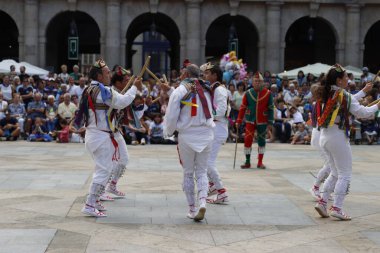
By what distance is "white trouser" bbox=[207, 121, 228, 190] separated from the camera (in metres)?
10.5

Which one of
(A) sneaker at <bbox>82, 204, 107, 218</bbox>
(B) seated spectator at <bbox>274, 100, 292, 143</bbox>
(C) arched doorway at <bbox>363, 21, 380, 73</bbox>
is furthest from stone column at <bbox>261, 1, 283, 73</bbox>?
(A) sneaker at <bbox>82, 204, 107, 218</bbox>

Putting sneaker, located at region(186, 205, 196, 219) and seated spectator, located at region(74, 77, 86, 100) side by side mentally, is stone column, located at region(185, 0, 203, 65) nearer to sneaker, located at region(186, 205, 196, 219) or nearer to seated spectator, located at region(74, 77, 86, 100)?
seated spectator, located at region(74, 77, 86, 100)

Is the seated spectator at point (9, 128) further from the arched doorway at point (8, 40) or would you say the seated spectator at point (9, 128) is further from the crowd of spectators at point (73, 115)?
the arched doorway at point (8, 40)

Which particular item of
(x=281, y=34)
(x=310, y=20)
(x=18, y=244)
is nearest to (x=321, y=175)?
(x=18, y=244)

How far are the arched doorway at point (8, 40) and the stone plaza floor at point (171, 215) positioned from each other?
97.2ft

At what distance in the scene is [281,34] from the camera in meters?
37.4

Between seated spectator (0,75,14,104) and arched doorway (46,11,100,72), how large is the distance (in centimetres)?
1312

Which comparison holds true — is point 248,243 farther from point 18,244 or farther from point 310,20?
point 310,20

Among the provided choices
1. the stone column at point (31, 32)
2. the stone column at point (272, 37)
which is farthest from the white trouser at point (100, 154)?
the stone column at point (272, 37)

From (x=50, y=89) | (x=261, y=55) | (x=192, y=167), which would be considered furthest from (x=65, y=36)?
(x=192, y=167)

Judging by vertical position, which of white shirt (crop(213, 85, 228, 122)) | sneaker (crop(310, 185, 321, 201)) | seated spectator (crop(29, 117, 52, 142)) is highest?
white shirt (crop(213, 85, 228, 122))

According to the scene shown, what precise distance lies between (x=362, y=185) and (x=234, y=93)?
37.0 ft

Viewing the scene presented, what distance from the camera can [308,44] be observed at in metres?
44.1

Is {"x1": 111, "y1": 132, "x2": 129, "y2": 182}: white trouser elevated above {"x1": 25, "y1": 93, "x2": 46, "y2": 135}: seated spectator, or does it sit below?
below
